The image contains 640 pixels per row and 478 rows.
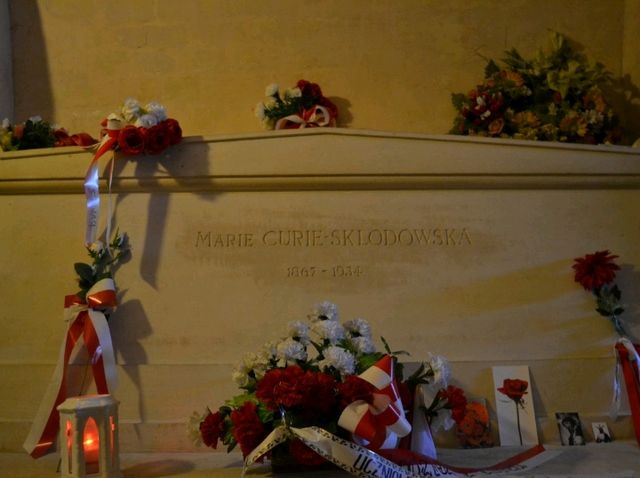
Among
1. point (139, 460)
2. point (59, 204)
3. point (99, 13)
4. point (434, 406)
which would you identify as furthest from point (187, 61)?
point (434, 406)

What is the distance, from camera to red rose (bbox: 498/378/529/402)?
2.59m

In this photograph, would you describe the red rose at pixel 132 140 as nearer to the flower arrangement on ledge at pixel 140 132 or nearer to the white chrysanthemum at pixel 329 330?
the flower arrangement on ledge at pixel 140 132

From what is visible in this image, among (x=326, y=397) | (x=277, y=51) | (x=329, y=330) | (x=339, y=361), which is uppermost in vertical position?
(x=277, y=51)

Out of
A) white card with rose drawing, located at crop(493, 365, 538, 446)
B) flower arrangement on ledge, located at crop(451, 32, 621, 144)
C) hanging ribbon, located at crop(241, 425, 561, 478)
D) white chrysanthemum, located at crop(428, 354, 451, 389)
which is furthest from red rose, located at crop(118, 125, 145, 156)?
flower arrangement on ledge, located at crop(451, 32, 621, 144)

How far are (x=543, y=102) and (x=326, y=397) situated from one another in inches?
101

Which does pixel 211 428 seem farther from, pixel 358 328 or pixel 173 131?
pixel 173 131

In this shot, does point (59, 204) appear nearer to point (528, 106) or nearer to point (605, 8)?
point (528, 106)

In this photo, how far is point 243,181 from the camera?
283 centimetres

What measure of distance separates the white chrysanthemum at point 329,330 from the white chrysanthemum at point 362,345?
0.06 m

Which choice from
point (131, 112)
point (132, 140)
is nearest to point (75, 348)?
point (132, 140)

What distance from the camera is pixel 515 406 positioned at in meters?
2.59

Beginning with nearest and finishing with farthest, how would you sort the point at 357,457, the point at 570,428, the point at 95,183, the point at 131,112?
the point at 357,457
the point at 570,428
the point at 95,183
the point at 131,112

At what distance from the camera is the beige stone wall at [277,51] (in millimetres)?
4020

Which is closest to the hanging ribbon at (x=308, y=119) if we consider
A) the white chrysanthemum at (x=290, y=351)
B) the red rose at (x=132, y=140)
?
the red rose at (x=132, y=140)
